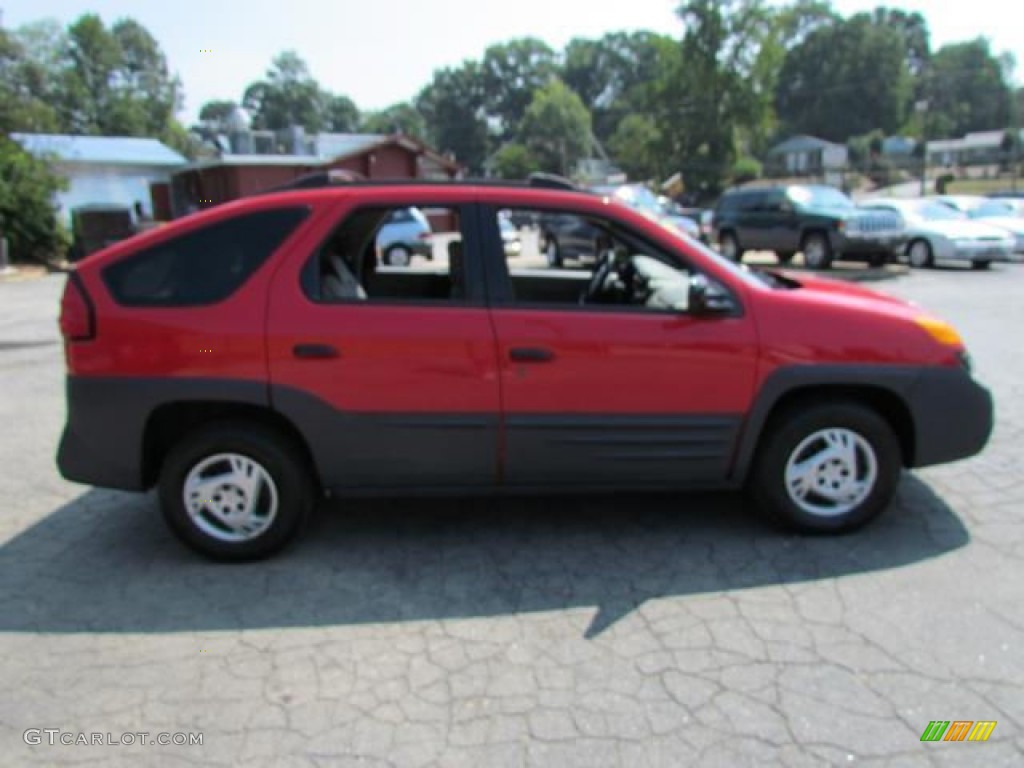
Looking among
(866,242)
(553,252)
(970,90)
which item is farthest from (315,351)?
(970,90)

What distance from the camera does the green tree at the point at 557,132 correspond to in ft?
234

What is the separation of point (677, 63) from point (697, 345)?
192ft

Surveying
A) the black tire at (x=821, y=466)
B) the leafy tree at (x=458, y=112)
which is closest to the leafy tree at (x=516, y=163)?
the leafy tree at (x=458, y=112)

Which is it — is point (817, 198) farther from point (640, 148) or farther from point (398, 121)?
point (398, 121)

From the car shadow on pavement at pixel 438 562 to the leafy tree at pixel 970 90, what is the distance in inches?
4675

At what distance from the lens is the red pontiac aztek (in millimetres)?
3516

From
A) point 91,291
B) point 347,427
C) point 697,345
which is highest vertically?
point 91,291

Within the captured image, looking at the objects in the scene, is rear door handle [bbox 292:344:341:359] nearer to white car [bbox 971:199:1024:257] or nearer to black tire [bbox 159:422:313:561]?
black tire [bbox 159:422:313:561]

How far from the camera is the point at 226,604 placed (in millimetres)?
3357

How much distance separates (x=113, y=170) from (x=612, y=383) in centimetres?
3807

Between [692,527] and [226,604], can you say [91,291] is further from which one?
[692,527]

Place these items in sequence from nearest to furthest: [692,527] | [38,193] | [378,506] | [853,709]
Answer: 1. [853,709]
2. [692,527]
3. [378,506]
4. [38,193]

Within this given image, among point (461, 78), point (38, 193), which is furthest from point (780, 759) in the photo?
point (461, 78)

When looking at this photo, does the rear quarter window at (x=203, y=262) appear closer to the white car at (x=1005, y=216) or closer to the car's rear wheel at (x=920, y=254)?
the car's rear wheel at (x=920, y=254)
